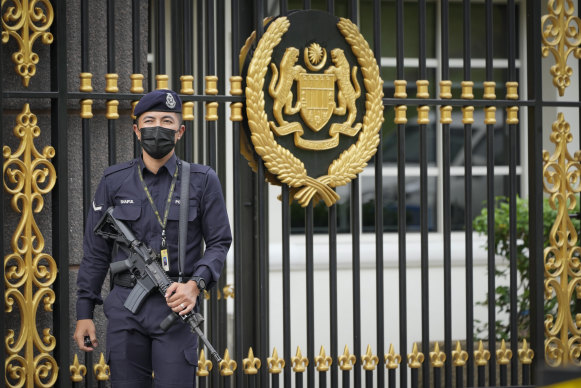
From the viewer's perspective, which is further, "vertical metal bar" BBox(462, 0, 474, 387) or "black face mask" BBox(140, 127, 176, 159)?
"vertical metal bar" BBox(462, 0, 474, 387)

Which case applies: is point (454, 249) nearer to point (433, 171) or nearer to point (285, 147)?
point (433, 171)

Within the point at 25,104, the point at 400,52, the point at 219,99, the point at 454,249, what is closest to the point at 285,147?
the point at 219,99

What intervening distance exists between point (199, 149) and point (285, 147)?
66.9 inches

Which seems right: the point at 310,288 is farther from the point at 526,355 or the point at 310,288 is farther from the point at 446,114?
the point at 526,355

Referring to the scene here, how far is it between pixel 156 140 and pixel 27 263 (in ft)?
3.36

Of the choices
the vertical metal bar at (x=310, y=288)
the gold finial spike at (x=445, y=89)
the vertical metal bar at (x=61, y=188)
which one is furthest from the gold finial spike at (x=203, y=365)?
the gold finial spike at (x=445, y=89)

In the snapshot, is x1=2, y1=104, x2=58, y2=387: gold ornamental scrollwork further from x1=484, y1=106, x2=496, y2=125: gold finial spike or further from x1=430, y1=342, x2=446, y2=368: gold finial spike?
x1=484, y1=106, x2=496, y2=125: gold finial spike

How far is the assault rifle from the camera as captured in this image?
4.33 m

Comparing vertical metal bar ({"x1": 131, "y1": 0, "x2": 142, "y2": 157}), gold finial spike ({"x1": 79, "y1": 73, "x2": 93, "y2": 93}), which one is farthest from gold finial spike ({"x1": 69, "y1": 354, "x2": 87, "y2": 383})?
gold finial spike ({"x1": 79, "y1": 73, "x2": 93, "y2": 93})

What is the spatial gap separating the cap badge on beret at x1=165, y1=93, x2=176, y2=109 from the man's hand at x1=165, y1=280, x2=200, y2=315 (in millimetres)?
746

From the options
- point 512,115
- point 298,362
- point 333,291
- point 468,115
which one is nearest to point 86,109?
point 333,291

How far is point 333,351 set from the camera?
544cm

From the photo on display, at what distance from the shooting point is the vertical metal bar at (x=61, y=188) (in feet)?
16.5

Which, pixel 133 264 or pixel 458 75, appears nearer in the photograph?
pixel 133 264
